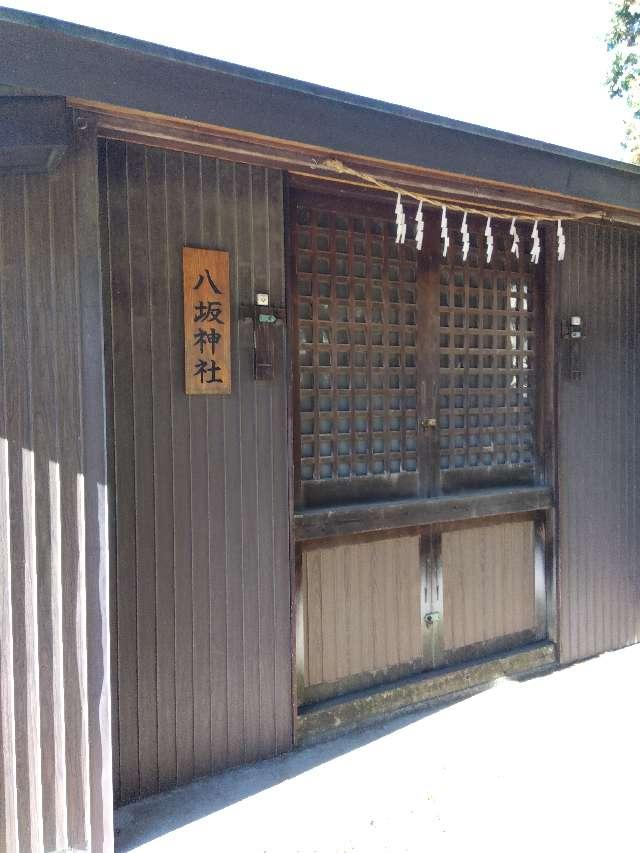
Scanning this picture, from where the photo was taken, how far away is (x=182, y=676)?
10.3ft

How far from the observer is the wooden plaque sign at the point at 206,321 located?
10.2ft

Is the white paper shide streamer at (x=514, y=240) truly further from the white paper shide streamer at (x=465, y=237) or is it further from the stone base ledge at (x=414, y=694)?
the stone base ledge at (x=414, y=694)

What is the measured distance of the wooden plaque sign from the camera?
10.2ft

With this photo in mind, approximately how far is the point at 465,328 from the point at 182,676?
264cm

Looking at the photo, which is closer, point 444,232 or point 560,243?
point 444,232

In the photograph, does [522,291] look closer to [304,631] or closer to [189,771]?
[304,631]

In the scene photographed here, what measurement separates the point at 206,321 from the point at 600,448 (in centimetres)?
310

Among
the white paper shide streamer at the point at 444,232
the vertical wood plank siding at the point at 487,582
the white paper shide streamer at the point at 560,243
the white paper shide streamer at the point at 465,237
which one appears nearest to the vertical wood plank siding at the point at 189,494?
the white paper shide streamer at the point at 444,232

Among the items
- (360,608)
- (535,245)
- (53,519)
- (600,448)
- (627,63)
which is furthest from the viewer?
(627,63)

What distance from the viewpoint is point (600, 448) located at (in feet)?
15.6

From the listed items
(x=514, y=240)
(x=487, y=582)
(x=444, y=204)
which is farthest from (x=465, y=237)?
(x=487, y=582)

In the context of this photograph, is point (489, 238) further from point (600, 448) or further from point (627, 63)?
point (627, 63)

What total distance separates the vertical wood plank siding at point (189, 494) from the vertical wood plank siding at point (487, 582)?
4.26 feet

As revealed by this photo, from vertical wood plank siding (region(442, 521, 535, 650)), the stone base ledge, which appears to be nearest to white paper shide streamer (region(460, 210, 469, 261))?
vertical wood plank siding (region(442, 521, 535, 650))
